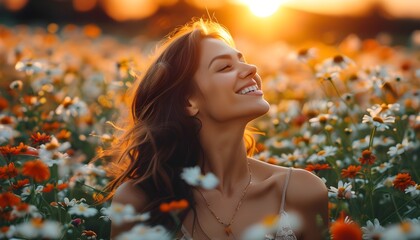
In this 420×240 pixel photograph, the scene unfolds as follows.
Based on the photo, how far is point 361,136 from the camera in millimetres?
3822

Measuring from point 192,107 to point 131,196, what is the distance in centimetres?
46

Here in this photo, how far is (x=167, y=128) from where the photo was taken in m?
2.66

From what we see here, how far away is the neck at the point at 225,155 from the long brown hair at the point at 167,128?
0.05m

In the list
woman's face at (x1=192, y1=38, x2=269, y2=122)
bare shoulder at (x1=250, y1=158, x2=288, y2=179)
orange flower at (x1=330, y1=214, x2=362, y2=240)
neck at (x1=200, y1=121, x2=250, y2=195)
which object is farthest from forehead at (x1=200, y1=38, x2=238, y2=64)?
orange flower at (x1=330, y1=214, x2=362, y2=240)

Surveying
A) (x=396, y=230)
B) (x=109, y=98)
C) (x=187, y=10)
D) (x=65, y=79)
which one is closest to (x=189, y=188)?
(x=396, y=230)

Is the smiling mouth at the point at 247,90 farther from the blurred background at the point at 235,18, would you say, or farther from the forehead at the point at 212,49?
the blurred background at the point at 235,18

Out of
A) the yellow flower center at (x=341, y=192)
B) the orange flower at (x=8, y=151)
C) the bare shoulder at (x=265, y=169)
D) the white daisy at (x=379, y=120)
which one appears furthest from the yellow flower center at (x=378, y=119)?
the orange flower at (x=8, y=151)

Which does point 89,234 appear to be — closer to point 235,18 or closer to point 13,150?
point 13,150

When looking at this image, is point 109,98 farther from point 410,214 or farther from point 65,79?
point 410,214

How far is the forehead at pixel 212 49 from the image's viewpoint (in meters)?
2.65

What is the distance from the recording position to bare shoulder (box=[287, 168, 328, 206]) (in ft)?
8.33

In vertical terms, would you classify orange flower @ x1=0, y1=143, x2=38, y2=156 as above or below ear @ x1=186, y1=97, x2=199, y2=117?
below

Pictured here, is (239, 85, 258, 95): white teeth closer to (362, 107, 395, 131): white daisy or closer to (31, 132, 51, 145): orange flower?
(362, 107, 395, 131): white daisy

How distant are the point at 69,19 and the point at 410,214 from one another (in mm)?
18103
